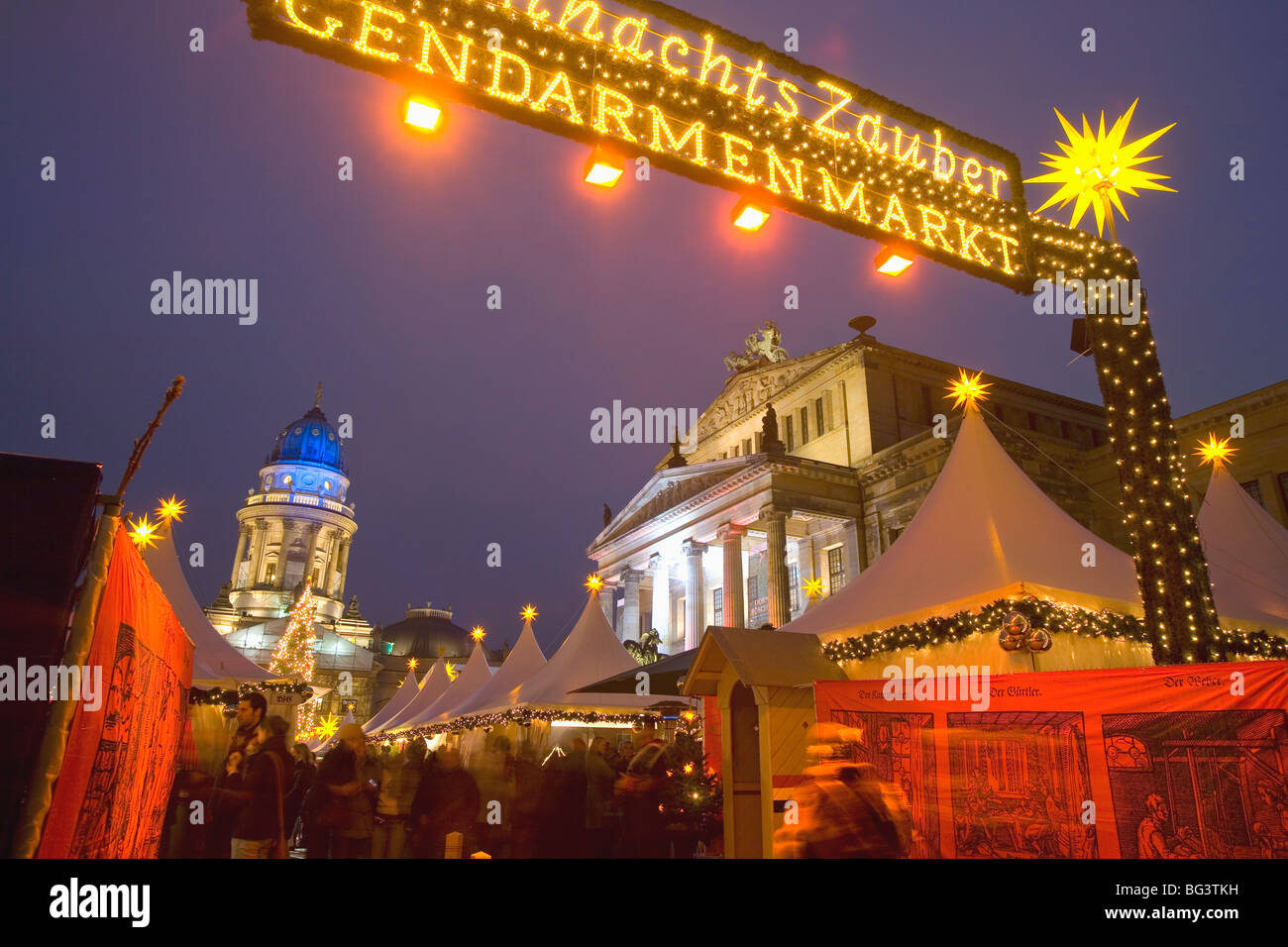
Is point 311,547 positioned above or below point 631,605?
above

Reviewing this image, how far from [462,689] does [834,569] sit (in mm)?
18271

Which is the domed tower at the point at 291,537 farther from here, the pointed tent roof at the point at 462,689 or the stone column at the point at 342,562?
the pointed tent roof at the point at 462,689

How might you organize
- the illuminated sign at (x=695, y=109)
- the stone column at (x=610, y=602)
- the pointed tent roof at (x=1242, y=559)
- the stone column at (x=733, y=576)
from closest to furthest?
the illuminated sign at (x=695, y=109), the pointed tent roof at (x=1242, y=559), the stone column at (x=733, y=576), the stone column at (x=610, y=602)

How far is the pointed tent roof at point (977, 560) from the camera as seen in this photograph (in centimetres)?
966

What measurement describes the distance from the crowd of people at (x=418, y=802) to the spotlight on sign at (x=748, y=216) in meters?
5.86

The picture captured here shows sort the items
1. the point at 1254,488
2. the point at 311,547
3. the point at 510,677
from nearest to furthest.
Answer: the point at 510,677 → the point at 1254,488 → the point at 311,547

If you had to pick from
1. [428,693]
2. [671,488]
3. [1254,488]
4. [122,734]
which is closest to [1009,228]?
[122,734]

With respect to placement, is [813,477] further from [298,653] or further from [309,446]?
[309,446]

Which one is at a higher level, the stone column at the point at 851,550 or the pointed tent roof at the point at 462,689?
the stone column at the point at 851,550

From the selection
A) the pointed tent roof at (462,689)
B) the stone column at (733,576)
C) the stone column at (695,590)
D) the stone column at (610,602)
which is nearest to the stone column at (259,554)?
the stone column at (610,602)

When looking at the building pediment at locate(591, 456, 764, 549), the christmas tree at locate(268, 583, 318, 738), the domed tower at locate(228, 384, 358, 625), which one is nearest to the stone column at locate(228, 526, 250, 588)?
the domed tower at locate(228, 384, 358, 625)

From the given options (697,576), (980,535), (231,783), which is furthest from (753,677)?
(697,576)

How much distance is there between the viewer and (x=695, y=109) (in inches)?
251

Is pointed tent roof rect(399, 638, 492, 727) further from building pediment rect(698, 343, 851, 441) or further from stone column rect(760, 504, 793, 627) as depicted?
building pediment rect(698, 343, 851, 441)
